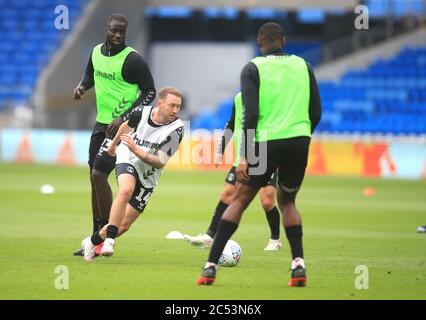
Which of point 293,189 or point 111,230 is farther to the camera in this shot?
point 111,230

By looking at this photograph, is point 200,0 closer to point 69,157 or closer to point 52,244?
point 69,157

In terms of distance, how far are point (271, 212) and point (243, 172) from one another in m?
4.04

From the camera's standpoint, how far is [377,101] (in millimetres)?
37875

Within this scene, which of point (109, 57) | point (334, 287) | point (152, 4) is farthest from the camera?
point (152, 4)

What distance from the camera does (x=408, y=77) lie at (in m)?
38.9

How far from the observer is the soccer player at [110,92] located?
12.4m

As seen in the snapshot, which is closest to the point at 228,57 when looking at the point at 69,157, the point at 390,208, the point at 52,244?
the point at 69,157

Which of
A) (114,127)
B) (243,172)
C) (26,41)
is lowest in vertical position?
(243,172)

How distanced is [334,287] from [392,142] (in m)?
20.7

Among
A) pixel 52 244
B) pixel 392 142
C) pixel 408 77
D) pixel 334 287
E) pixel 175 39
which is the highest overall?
pixel 175 39

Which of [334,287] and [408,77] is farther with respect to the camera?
[408,77]
